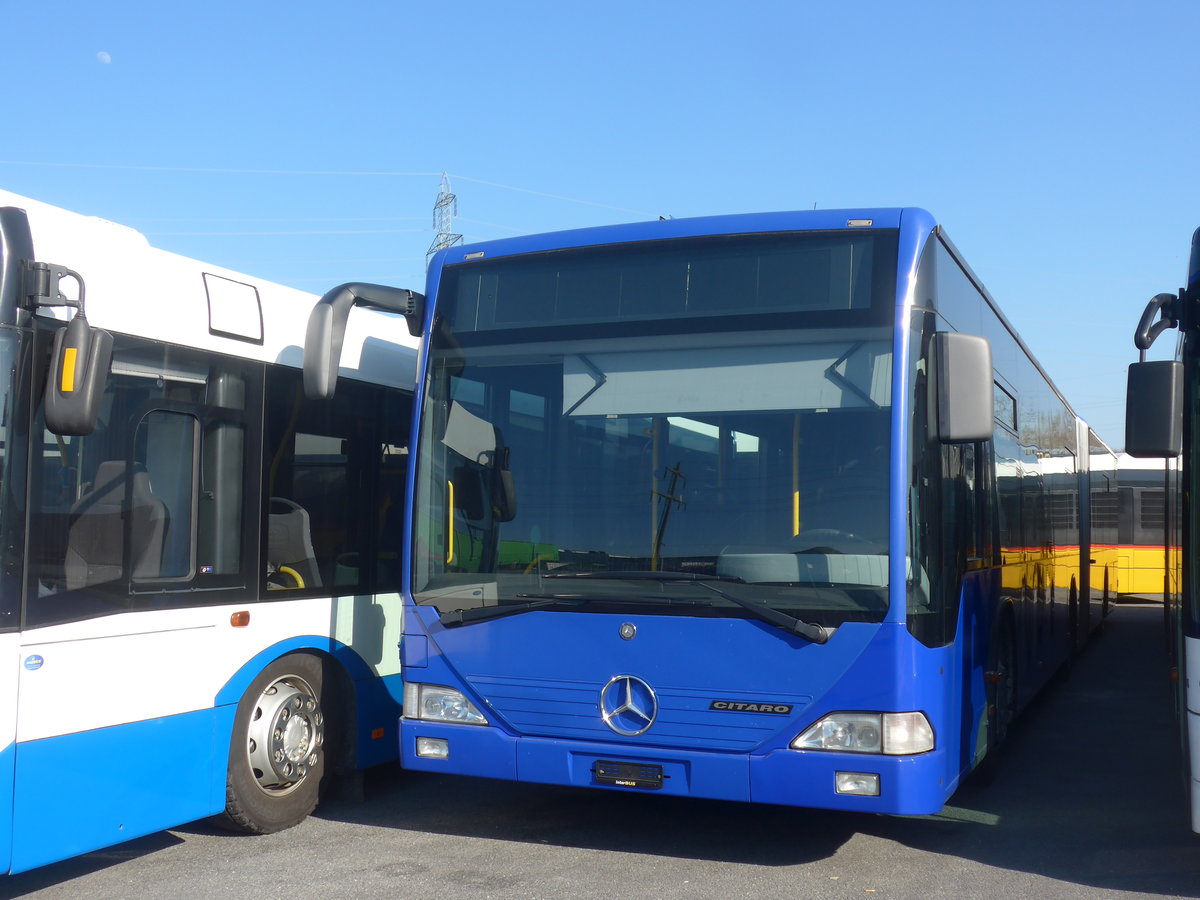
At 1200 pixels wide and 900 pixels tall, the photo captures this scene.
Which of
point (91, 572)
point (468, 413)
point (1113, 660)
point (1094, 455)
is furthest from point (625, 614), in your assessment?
point (1094, 455)

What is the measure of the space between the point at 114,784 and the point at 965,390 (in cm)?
418

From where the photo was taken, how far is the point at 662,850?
6430mm

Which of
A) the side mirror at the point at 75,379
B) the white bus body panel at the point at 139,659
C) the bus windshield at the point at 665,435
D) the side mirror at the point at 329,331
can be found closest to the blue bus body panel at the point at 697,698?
the bus windshield at the point at 665,435

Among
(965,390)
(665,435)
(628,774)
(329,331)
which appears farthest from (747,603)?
(329,331)

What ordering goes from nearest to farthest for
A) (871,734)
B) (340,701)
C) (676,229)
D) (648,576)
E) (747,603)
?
(871,734)
(747,603)
(648,576)
(676,229)
(340,701)

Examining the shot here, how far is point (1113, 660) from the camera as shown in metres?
16.1

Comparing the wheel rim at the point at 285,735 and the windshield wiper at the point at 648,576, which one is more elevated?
the windshield wiper at the point at 648,576

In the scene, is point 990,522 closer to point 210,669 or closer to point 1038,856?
point 1038,856

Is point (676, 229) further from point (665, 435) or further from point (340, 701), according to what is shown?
point (340, 701)

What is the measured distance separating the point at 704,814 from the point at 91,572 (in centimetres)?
365

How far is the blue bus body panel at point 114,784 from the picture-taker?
5168 millimetres

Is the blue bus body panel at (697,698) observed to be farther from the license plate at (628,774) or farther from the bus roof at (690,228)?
the bus roof at (690,228)

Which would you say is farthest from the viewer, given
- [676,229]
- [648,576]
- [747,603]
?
[676,229]

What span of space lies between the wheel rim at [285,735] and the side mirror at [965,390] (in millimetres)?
3686
